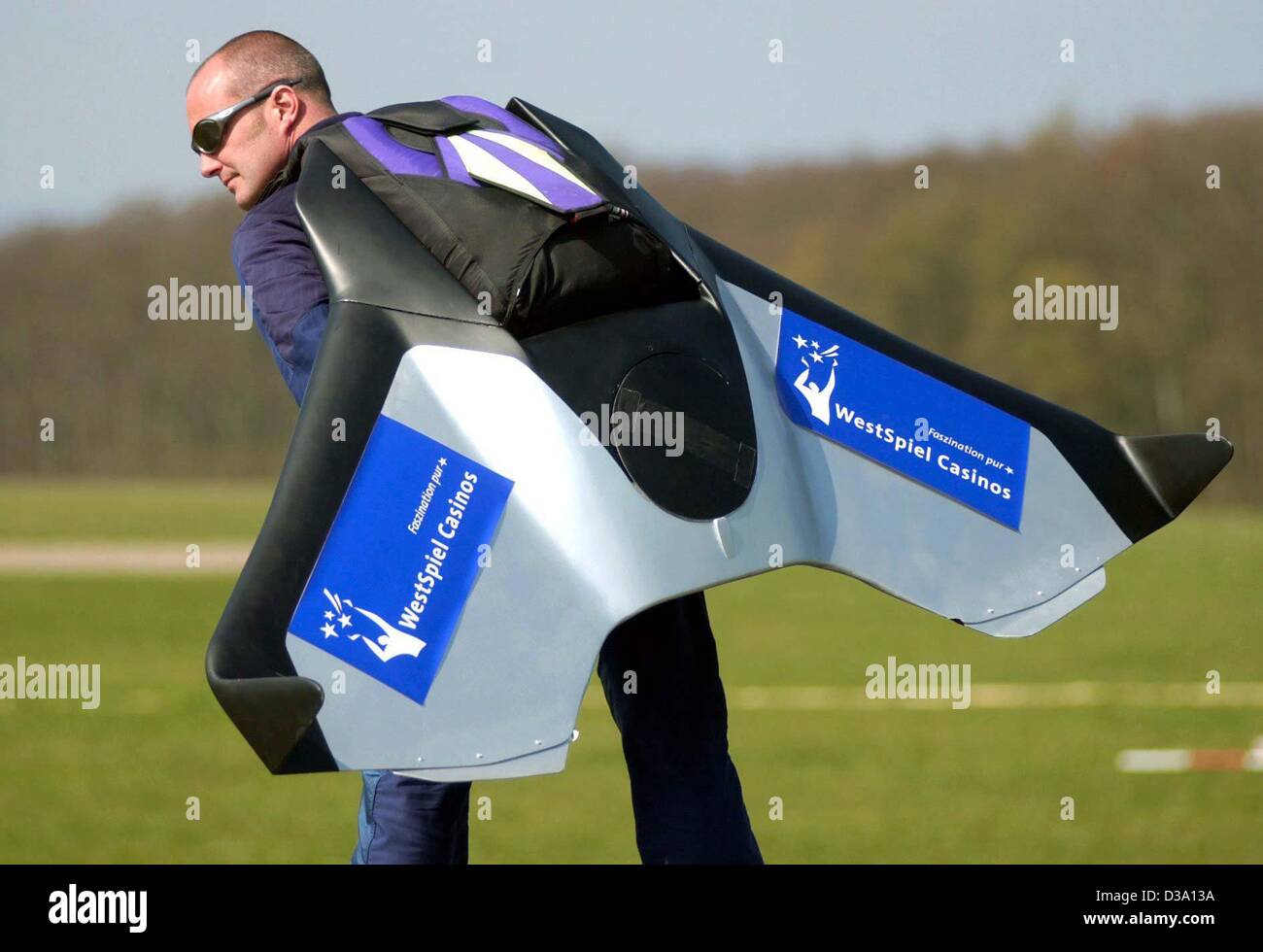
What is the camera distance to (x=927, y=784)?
9422 mm

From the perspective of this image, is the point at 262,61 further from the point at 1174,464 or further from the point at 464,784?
the point at 1174,464

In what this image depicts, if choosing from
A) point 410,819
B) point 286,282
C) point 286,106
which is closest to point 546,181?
point 286,282

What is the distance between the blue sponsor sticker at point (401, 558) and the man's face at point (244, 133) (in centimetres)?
79

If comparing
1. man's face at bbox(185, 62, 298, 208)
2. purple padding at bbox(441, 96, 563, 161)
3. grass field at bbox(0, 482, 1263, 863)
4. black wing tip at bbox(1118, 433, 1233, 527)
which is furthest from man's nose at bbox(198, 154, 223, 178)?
grass field at bbox(0, 482, 1263, 863)

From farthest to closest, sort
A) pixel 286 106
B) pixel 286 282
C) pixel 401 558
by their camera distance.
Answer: pixel 286 106 < pixel 286 282 < pixel 401 558

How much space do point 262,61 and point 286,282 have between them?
60 centimetres

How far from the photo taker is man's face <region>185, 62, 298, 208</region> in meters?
3.46

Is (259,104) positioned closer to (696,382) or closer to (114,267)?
(696,382)

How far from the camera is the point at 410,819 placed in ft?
11.2

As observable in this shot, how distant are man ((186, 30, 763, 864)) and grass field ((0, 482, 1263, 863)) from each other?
3.67 metres

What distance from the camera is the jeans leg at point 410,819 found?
341cm

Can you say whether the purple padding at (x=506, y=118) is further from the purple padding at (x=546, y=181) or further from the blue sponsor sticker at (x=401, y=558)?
the blue sponsor sticker at (x=401, y=558)

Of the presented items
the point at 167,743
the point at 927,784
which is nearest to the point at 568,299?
the point at 927,784

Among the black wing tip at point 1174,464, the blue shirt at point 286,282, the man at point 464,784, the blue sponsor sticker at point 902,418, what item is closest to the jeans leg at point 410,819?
the man at point 464,784
